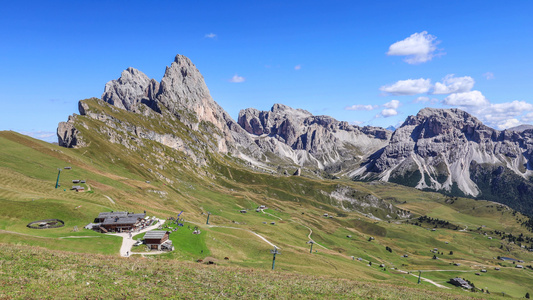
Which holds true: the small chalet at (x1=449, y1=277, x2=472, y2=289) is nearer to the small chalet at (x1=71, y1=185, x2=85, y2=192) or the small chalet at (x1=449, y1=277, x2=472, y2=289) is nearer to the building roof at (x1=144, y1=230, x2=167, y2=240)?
the building roof at (x1=144, y1=230, x2=167, y2=240)

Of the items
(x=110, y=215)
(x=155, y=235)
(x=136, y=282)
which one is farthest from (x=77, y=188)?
(x=136, y=282)

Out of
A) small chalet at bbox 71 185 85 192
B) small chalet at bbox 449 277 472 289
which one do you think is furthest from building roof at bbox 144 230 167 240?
small chalet at bbox 449 277 472 289

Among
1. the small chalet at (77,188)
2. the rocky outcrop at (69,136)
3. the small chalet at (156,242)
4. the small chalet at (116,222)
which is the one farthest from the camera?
the rocky outcrop at (69,136)

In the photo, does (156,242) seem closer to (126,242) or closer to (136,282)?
(126,242)

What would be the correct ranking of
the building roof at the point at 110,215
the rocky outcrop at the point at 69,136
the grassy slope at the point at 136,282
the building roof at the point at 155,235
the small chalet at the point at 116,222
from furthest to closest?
the rocky outcrop at the point at 69,136 < the building roof at the point at 110,215 < the small chalet at the point at 116,222 < the building roof at the point at 155,235 < the grassy slope at the point at 136,282

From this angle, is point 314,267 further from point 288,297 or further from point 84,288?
point 84,288

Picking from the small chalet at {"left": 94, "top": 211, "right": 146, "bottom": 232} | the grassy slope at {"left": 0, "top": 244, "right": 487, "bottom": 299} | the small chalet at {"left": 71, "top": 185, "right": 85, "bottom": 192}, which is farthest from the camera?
the small chalet at {"left": 71, "top": 185, "right": 85, "bottom": 192}

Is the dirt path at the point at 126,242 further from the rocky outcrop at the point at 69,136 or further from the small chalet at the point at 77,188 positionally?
the rocky outcrop at the point at 69,136

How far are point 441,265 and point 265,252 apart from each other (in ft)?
404

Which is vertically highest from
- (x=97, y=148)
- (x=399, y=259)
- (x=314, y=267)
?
(x=97, y=148)

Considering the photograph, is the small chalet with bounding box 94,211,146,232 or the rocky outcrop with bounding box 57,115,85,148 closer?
the small chalet with bounding box 94,211,146,232

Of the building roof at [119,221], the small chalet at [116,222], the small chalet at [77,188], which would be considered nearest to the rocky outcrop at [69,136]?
the small chalet at [77,188]

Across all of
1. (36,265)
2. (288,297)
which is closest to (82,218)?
(36,265)

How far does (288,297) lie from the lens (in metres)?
37.0
